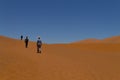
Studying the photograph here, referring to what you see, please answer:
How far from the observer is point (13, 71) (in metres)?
13.4

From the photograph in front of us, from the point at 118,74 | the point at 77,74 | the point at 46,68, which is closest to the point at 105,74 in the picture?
the point at 118,74

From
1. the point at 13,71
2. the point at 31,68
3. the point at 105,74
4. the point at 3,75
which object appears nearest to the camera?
the point at 3,75

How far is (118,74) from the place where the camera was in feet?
55.6

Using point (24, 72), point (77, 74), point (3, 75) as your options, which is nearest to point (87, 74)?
point (77, 74)

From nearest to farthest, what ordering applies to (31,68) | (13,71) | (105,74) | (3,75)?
(3,75), (13,71), (31,68), (105,74)

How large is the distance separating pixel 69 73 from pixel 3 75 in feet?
13.0

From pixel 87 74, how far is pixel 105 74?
1.41 m

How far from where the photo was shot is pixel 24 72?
13555 millimetres

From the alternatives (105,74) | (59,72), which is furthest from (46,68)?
(105,74)

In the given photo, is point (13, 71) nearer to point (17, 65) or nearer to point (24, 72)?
point (24, 72)

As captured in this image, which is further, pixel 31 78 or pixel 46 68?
pixel 46 68

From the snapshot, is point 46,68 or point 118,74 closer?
point 46,68

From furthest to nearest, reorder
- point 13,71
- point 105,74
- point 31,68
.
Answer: point 105,74, point 31,68, point 13,71

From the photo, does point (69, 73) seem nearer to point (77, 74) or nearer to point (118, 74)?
point (77, 74)
